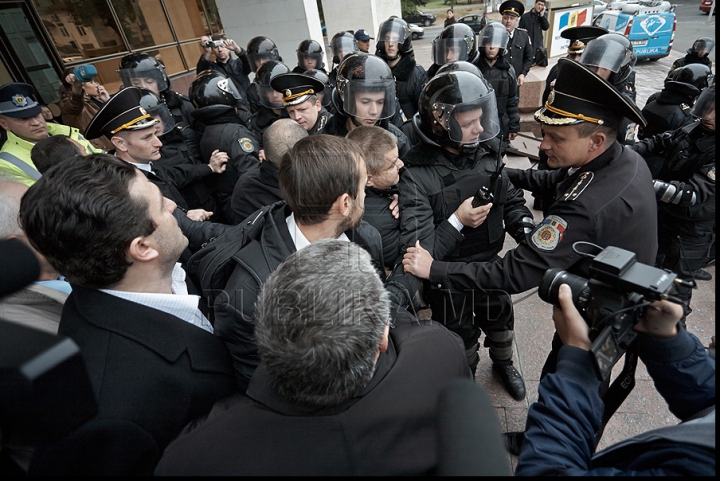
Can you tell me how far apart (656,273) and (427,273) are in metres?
1.02

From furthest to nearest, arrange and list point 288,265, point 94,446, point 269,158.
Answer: point 269,158
point 288,265
point 94,446

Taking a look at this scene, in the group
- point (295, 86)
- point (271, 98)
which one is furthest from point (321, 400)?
point (271, 98)

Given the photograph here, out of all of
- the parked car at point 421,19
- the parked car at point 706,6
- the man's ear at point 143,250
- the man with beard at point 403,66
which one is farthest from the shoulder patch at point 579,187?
the parked car at point 421,19

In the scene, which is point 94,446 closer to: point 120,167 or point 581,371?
point 120,167

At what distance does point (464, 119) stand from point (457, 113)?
6 cm

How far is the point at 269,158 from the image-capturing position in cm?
236

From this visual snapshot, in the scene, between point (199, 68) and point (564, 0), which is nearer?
point (199, 68)

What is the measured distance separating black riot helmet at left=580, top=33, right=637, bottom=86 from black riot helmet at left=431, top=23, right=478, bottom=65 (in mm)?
2036

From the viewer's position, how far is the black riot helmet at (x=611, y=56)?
3473 mm

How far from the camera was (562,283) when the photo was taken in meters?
1.25

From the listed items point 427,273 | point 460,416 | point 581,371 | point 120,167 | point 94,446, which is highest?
point 120,167

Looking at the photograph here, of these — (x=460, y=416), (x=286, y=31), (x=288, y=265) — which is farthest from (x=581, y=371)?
(x=286, y=31)

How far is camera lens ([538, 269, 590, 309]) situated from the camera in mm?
1202

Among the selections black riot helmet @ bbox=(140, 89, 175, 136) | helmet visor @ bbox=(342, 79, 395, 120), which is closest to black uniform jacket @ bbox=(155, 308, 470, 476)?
helmet visor @ bbox=(342, 79, 395, 120)
